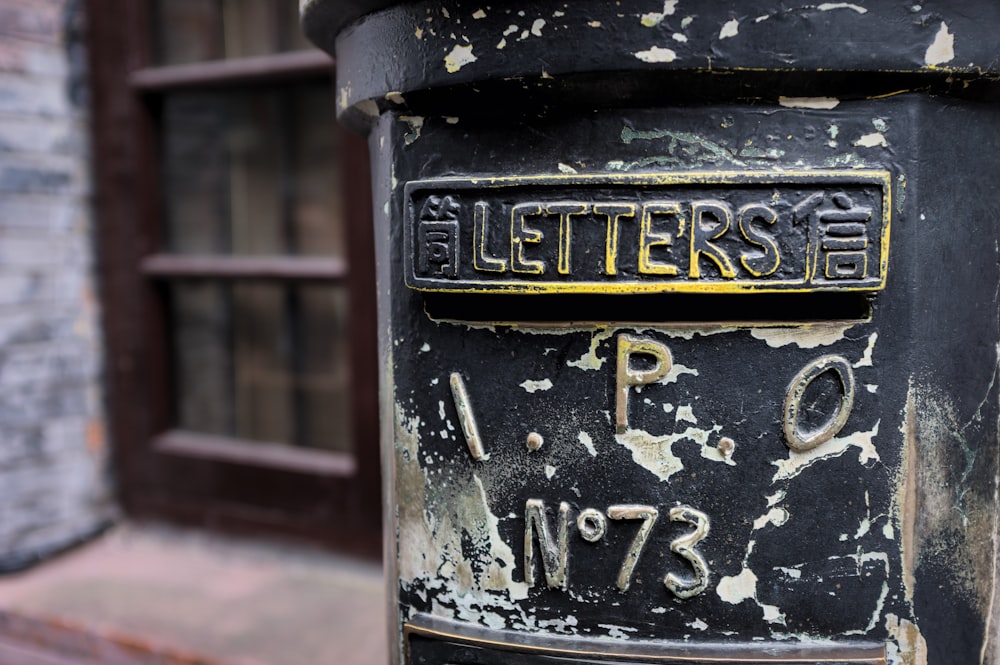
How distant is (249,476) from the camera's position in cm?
201

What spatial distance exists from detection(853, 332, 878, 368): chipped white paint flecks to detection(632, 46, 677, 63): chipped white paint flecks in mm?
269

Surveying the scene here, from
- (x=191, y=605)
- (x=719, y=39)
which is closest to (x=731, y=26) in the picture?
(x=719, y=39)

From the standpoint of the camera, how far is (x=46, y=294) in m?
1.99

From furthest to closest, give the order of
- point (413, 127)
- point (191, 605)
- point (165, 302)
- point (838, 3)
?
point (165, 302)
point (191, 605)
point (413, 127)
point (838, 3)

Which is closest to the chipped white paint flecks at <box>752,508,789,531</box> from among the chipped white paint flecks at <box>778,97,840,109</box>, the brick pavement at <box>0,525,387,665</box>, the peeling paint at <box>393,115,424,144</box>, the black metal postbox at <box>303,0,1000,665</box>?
the black metal postbox at <box>303,0,1000,665</box>

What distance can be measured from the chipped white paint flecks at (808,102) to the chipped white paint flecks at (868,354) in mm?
183

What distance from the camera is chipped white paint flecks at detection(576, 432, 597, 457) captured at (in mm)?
687

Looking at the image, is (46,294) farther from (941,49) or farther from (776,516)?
(941,49)

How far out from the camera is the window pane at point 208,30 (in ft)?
6.64

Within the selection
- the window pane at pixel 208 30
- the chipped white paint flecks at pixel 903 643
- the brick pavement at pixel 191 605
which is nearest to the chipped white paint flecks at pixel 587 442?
the chipped white paint flecks at pixel 903 643

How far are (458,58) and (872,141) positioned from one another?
330 mm

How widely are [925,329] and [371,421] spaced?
4.50 feet

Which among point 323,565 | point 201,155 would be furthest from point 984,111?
point 201,155

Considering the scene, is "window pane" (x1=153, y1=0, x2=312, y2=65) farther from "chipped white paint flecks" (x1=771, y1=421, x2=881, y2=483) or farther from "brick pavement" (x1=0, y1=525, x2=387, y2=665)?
"chipped white paint flecks" (x1=771, y1=421, x2=881, y2=483)
